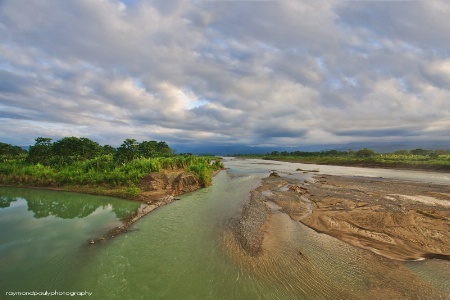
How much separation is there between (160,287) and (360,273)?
6917mm

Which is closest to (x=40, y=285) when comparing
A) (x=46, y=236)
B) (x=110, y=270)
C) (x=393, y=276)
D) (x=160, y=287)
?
(x=110, y=270)

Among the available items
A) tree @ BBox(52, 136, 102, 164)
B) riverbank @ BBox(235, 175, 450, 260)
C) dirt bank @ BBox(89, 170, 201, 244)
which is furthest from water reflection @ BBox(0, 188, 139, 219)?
tree @ BBox(52, 136, 102, 164)

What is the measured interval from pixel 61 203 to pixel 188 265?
1513 centimetres

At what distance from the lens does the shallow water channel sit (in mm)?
7082

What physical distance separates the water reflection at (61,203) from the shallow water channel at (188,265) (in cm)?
165

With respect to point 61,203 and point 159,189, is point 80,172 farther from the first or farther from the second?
point 159,189

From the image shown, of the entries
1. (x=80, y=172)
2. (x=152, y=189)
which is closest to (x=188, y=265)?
(x=152, y=189)

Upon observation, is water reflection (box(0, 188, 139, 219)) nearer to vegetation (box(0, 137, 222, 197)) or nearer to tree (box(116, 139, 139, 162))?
vegetation (box(0, 137, 222, 197))

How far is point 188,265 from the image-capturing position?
338 inches

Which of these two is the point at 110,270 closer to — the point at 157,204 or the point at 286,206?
the point at 157,204

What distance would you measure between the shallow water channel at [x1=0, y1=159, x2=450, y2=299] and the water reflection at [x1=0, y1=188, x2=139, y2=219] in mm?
1649

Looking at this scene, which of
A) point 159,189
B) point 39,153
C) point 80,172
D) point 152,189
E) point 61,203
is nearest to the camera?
point 61,203

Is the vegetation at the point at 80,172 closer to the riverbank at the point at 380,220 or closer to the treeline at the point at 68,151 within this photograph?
the treeline at the point at 68,151

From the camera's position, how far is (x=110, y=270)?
8.13 m
